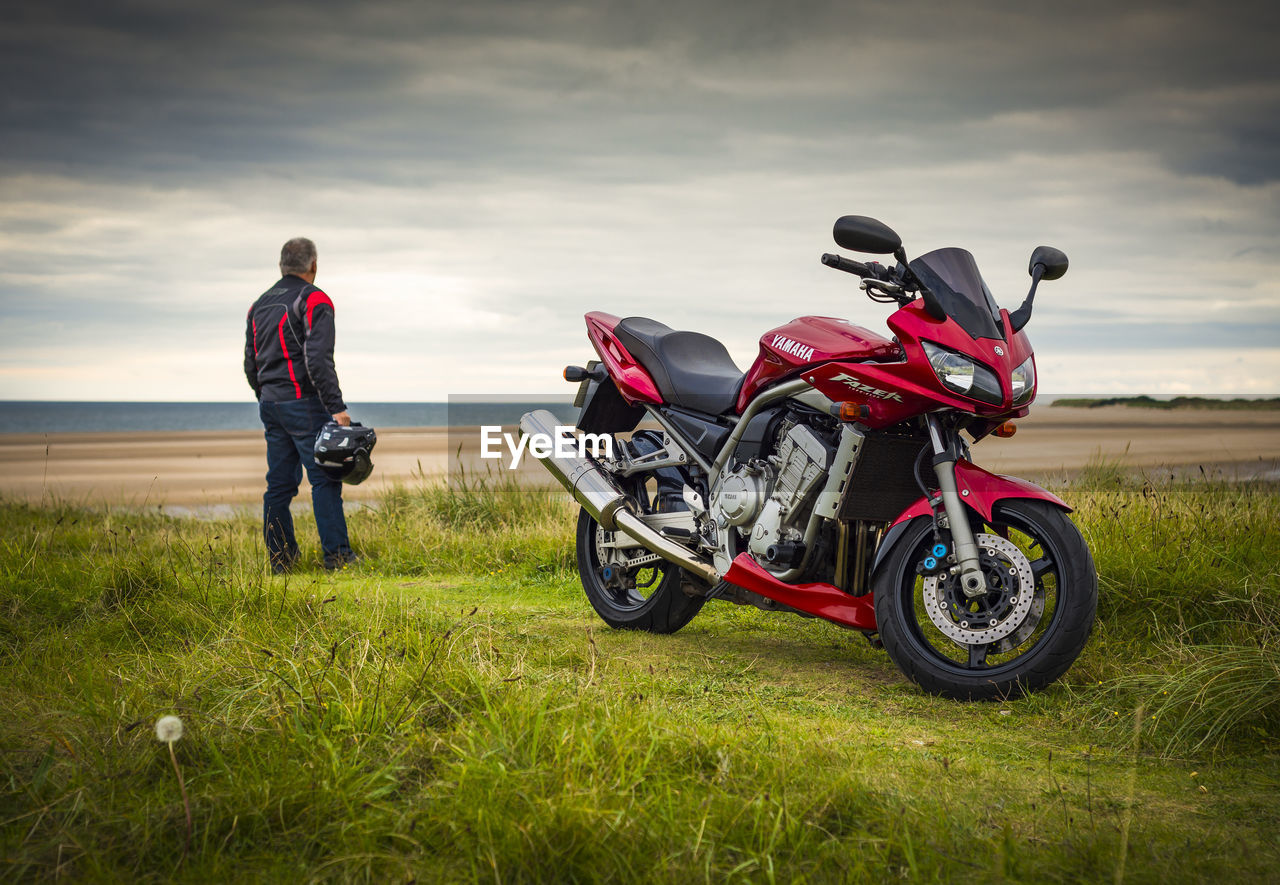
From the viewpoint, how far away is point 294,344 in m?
7.87

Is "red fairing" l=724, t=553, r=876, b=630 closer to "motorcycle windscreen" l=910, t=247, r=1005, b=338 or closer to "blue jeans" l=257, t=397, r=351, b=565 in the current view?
"motorcycle windscreen" l=910, t=247, r=1005, b=338

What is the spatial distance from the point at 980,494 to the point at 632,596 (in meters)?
2.35

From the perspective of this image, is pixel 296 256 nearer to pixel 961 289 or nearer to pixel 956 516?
pixel 961 289

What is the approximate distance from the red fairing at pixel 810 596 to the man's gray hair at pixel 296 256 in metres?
4.92

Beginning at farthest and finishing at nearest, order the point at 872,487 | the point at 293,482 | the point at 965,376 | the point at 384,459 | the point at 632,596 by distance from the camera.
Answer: the point at 384,459 < the point at 293,482 < the point at 632,596 < the point at 872,487 < the point at 965,376

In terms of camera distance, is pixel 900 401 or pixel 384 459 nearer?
pixel 900 401

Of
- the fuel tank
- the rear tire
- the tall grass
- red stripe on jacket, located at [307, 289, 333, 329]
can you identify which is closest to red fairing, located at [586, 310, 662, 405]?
the fuel tank

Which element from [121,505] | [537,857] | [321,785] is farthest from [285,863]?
[121,505]

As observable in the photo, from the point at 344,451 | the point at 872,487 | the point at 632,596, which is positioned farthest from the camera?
the point at 344,451

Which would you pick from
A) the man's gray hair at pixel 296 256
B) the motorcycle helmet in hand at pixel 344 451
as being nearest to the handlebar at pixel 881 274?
the motorcycle helmet in hand at pixel 344 451

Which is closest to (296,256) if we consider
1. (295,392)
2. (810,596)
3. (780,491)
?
(295,392)

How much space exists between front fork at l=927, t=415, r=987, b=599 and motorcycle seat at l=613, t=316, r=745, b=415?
3.87 ft

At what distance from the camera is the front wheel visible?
3736mm

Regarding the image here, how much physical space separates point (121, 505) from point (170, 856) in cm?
1189
